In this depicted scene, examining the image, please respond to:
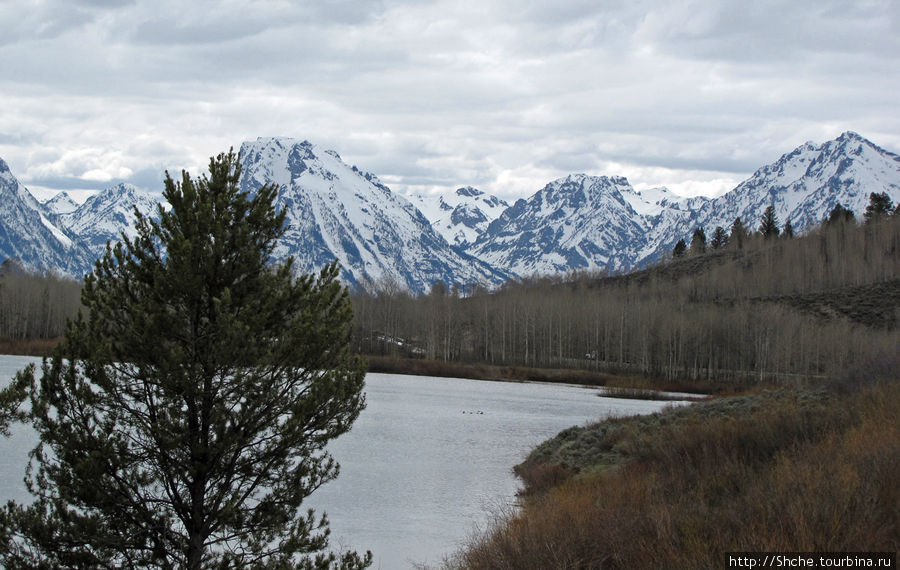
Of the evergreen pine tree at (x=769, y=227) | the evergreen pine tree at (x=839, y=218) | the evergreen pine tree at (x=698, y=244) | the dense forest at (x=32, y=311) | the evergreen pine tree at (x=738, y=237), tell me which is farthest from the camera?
the evergreen pine tree at (x=698, y=244)

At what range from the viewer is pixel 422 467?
32.8 metres

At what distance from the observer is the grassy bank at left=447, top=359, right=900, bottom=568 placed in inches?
415

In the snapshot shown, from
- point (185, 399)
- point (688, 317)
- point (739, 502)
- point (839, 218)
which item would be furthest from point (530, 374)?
point (839, 218)

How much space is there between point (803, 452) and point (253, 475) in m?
10.8

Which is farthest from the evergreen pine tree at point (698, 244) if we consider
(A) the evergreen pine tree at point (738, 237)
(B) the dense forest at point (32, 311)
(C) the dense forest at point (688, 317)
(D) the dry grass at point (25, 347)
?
(D) the dry grass at point (25, 347)

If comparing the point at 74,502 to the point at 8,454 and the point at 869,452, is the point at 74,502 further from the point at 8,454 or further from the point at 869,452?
the point at 8,454

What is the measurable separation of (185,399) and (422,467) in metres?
19.8

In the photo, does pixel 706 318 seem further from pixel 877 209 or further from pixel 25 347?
pixel 25 347

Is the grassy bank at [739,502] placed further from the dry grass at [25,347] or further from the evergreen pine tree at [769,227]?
the evergreen pine tree at [769,227]

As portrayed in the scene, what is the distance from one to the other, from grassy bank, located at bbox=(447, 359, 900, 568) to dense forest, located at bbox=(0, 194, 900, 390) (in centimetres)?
6395

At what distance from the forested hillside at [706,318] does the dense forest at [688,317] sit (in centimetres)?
25

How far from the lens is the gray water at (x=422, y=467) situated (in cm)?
2227

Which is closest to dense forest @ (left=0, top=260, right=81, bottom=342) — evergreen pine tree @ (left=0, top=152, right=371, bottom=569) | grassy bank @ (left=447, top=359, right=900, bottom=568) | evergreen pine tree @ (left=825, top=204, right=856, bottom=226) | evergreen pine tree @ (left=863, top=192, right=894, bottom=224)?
evergreen pine tree @ (left=0, top=152, right=371, bottom=569)

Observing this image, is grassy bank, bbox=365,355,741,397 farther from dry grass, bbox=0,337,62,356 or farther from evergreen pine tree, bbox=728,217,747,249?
evergreen pine tree, bbox=728,217,747,249
